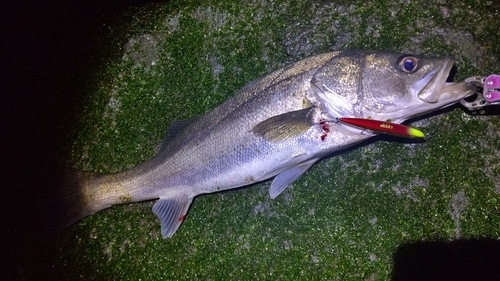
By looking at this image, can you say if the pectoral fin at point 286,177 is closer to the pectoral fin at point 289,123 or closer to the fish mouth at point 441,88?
the pectoral fin at point 289,123

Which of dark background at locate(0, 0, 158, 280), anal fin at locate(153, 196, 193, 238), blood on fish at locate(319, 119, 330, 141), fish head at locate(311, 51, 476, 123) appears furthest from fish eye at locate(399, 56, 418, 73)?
dark background at locate(0, 0, 158, 280)

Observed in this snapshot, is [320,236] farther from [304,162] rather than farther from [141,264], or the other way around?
[141,264]

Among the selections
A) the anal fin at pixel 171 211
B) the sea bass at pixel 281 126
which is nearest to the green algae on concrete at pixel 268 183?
the anal fin at pixel 171 211

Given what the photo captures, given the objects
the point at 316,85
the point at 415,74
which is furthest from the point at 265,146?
the point at 415,74

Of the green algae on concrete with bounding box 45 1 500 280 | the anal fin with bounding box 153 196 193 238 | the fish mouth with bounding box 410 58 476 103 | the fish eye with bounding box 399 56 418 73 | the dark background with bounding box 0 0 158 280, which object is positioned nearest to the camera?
the fish mouth with bounding box 410 58 476 103

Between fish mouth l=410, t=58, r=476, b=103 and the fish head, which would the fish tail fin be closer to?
the fish head
